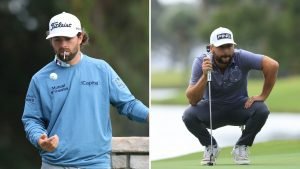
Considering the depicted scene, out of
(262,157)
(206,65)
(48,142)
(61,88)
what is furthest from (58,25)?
(262,157)

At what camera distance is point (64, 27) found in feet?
11.9

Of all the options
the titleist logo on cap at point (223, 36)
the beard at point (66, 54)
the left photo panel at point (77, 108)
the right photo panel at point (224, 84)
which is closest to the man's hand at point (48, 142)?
the left photo panel at point (77, 108)

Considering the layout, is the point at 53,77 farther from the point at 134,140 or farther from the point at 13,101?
the point at 13,101

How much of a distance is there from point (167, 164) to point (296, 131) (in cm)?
52

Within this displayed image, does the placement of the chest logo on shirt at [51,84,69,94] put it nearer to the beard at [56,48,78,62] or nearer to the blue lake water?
the beard at [56,48,78,62]

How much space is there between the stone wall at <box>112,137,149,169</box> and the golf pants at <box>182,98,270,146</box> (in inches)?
7.5

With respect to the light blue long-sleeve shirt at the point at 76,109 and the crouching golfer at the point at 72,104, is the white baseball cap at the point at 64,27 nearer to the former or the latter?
the crouching golfer at the point at 72,104

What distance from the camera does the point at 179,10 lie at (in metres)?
4.29

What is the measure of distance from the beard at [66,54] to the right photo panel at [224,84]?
1.54ft

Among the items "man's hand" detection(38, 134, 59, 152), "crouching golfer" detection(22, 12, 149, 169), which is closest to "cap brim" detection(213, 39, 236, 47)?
"crouching golfer" detection(22, 12, 149, 169)

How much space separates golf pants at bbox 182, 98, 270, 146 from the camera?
393 cm

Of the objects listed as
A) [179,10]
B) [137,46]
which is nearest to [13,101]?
[137,46]

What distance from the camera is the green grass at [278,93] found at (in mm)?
3965

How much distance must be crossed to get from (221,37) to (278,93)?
1.05ft
